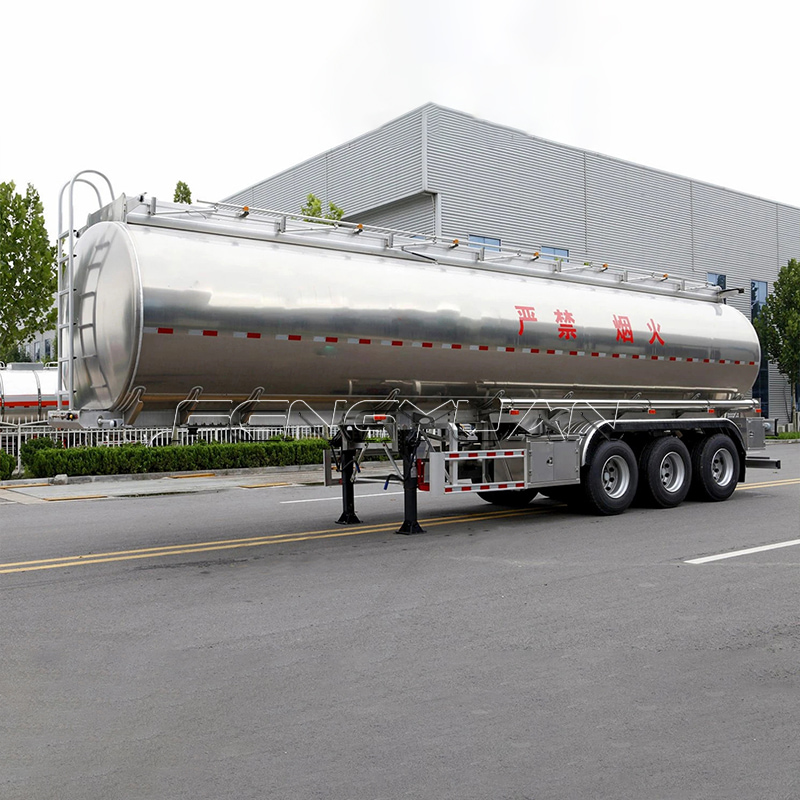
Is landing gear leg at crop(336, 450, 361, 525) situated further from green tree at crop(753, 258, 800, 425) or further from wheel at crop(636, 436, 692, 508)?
green tree at crop(753, 258, 800, 425)

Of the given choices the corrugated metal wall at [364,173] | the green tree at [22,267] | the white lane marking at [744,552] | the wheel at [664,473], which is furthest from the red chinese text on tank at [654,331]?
the green tree at [22,267]

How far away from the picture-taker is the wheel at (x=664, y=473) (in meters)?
12.6

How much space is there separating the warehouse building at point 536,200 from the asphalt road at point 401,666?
63.6 feet

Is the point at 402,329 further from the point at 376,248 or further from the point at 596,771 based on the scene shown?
the point at 596,771

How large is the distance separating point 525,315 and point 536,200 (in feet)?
78.4

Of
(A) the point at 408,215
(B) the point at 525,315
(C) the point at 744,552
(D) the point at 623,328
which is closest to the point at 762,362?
(A) the point at 408,215

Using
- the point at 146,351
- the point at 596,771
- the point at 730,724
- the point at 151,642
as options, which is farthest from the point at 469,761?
the point at 146,351

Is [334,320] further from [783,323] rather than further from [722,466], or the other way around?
[783,323]

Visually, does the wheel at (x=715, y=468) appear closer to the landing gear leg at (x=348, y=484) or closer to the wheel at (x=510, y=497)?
the wheel at (x=510, y=497)

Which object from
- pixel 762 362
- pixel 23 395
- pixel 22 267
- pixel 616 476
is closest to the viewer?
pixel 616 476

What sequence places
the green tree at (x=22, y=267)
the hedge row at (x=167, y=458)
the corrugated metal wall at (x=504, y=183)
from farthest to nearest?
1. the corrugated metal wall at (x=504, y=183)
2. the green tree at (x=22, y=267)
3. the hedge row at (x=167, y=458)

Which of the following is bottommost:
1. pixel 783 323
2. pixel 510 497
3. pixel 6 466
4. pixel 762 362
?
pixel 510 497

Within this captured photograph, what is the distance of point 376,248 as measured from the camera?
34.2 ft

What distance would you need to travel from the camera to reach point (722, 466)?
1409cm
